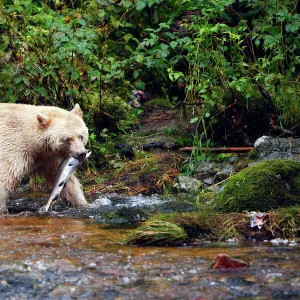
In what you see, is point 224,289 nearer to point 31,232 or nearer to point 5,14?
point 31,232

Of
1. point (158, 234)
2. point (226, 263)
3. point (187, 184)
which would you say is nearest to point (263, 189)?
point (158, 234)

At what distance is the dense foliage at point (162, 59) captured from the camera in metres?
9.40

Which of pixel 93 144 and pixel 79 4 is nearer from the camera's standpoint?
pixel 93 144

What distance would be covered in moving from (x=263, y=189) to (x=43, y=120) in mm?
2669

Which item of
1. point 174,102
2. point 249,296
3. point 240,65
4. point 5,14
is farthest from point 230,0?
point 249,296

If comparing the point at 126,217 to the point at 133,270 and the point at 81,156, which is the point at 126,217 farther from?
the point at 133,270

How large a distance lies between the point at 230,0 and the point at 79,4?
3347 mm

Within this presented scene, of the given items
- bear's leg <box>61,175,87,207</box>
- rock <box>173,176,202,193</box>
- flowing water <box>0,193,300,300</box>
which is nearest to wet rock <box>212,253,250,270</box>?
flowing water <box>0,193,300,300</box>

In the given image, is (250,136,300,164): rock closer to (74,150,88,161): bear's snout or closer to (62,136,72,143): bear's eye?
(74,150,88,161): bear's snout

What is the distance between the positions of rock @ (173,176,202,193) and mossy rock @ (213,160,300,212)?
6.12 ft

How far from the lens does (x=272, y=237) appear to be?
5.70 meters

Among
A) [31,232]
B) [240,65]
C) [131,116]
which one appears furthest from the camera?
[131,116]

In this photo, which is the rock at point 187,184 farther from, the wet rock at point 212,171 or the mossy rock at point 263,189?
the mossy rock at point 263,189

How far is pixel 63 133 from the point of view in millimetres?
7820
